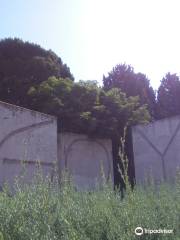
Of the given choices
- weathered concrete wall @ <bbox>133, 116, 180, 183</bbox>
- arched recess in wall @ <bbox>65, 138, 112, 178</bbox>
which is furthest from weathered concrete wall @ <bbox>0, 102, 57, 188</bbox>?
weathered concrete wall @ <bbox>133, 116, 180, 183</bbox>

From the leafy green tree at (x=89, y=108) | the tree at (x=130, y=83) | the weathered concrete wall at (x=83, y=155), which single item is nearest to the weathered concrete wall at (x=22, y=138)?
the weathered concrete wall at (x=83, y=155)

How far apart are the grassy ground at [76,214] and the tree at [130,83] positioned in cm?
2179

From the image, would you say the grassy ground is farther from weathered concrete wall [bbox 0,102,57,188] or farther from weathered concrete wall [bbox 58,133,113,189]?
weathered concrete wall [bbox 58,133,113,189]

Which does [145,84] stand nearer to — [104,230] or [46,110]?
[46,110]

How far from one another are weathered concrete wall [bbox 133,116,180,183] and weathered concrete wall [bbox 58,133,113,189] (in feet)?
3.82

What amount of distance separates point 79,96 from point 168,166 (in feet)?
14.5

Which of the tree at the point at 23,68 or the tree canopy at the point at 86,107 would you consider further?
the tree at the point at 23,68

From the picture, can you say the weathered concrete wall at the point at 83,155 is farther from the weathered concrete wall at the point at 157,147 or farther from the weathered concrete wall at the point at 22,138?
the weathered concrete wall at the point at 22,138

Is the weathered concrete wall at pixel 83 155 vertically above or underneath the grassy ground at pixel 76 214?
above

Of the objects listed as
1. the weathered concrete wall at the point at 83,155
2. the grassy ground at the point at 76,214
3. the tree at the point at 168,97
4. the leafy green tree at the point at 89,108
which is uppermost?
the tree at the point at 168,97

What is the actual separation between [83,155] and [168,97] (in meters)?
10.5

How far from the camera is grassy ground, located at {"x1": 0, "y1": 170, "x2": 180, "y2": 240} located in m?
2.96

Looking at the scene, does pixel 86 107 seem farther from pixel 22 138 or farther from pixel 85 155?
pixel 22 138

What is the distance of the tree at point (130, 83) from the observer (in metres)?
26.0
